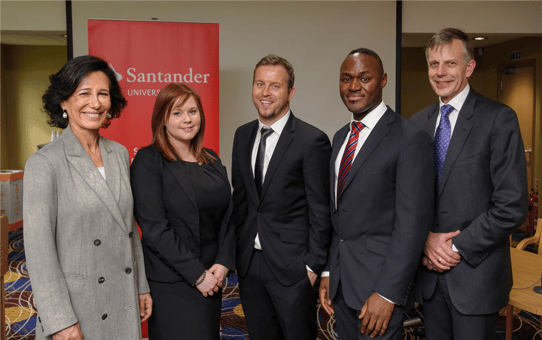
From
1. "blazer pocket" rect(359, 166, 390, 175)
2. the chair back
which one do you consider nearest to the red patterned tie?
"blazer pocket" rect(359, 166, 390, 175)

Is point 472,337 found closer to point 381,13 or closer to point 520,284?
point 520,284

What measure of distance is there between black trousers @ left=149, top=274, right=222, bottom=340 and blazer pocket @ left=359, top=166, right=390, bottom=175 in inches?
40.5

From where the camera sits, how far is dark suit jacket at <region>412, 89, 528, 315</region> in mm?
1723

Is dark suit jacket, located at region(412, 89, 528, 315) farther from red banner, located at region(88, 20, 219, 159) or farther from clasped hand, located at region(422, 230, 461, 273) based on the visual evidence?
red banner, located at region(88, 20, 219, 159)

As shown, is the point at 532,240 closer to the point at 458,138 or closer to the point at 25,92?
the point at 458,138

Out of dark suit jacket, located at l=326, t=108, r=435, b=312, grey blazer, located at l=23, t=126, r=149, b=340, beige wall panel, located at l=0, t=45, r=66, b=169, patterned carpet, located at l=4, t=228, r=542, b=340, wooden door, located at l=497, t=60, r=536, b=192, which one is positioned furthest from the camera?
beige wall panel, located at l=0, t=45, r=66, b=169

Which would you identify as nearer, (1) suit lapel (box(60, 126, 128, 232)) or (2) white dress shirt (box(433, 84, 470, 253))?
(1) suit lapel (box(60, 126, 128, 232))

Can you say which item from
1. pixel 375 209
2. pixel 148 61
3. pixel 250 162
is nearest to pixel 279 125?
pixel 250 162

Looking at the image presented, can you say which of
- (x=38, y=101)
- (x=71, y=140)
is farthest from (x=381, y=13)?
(x=38, y=101)

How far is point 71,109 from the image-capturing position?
71.0 inches

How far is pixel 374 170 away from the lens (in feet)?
5.82

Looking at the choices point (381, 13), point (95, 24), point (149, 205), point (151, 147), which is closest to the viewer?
point (149, 205)

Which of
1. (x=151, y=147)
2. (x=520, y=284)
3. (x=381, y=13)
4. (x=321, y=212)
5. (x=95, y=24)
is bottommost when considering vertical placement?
(x=520, y=284)

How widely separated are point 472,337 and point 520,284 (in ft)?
3.30
